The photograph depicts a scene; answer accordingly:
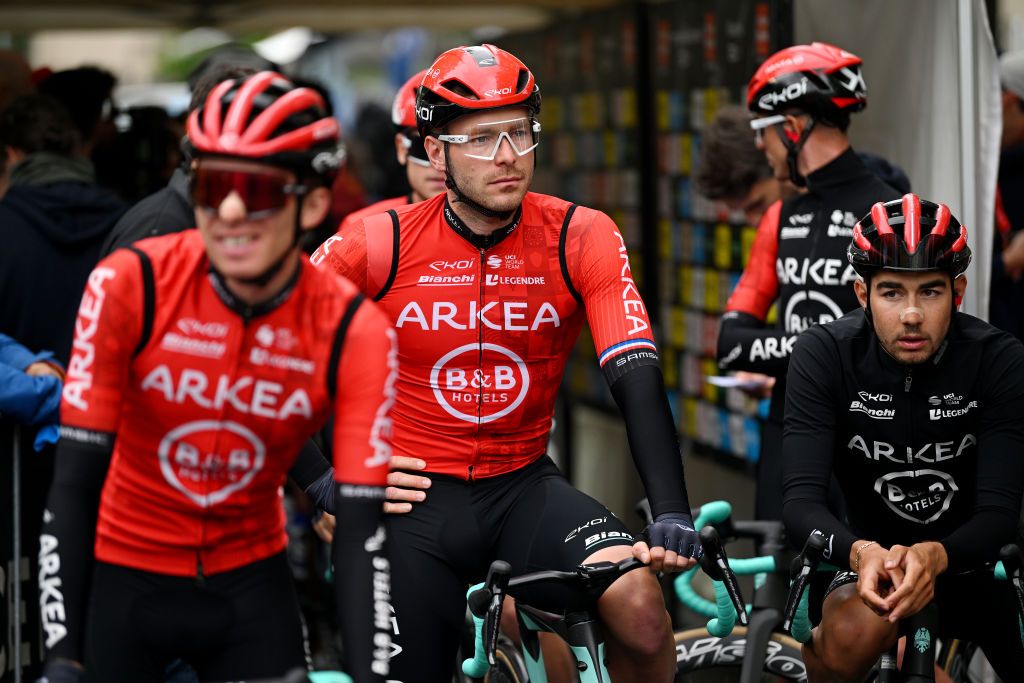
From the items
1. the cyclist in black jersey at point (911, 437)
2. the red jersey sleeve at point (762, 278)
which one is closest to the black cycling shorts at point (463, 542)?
the cyclist in black jersey at point (911, 437)

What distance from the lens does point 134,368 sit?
11.1 feet

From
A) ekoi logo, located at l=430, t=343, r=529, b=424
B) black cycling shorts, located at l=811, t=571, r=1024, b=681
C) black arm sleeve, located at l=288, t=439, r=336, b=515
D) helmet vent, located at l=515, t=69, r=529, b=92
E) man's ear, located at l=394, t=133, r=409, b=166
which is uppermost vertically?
→ helmet vent, located at l=515, t=69, r=529, b=92

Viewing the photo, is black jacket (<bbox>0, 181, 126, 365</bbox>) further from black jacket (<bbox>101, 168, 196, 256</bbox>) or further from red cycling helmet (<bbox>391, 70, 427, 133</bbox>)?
red cycling helmet (<bbox>391, 70, 427, 133</bbox>)

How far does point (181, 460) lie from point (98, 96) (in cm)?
429

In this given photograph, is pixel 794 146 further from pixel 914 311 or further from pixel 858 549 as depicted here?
pixel 858 549

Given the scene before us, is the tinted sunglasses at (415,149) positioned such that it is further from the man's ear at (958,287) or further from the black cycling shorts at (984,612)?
the black cycling shorts at (984,612)

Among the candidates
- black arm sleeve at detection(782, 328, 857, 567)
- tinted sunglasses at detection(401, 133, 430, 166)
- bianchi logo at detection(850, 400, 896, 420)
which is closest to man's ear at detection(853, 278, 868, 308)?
black arm sleeve at detection(782, 328, 857, 567)

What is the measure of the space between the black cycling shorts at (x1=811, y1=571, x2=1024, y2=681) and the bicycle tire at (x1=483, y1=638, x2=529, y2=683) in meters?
0.92

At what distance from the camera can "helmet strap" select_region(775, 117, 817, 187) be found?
545cm

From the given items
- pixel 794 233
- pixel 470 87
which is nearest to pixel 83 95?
pixel 794 233

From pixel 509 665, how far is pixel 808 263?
5.72 ft

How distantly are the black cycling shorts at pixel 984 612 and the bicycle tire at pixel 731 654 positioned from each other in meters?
0.46

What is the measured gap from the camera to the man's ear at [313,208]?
11.1ft

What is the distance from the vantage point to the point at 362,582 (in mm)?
3207
